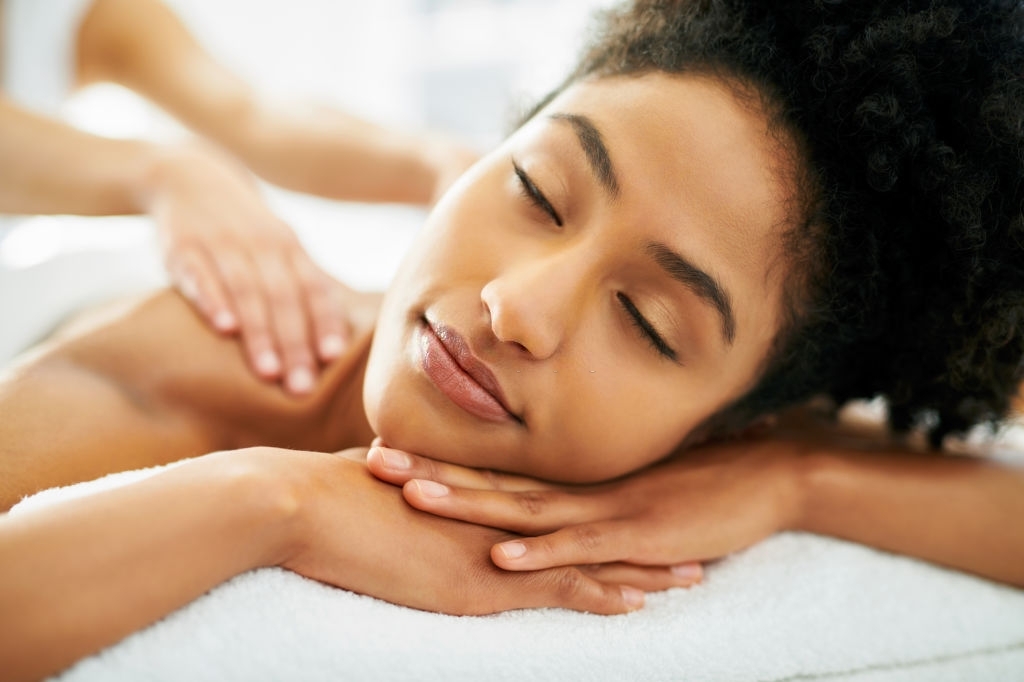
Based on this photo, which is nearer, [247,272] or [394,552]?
[394,552]

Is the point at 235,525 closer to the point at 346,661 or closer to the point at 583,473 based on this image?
the point at 346,661

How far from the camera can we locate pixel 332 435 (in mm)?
993

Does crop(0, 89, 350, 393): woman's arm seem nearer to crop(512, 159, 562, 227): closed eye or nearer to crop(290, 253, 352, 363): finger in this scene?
crop(290, 253, 352, 363): finger

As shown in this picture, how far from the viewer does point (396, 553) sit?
2.20ft

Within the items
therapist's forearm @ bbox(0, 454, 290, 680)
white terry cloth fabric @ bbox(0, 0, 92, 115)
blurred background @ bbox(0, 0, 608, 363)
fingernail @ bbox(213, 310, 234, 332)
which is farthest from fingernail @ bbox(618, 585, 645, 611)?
white terry cloth fabric @ bbox(0, 0, 92, 115)

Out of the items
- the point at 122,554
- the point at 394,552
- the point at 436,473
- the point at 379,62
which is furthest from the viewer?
the point at 379,62

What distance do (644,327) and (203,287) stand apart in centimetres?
56

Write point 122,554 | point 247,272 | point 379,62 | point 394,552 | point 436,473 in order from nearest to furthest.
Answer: point 122,554 → point 394,552 → point 436,473 → point 247,272 → point 379,62

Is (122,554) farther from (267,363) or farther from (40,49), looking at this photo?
(40,49)

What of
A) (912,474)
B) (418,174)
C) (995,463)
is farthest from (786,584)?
(418,174)

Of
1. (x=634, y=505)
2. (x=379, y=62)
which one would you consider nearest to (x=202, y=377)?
(x=634, y=505)

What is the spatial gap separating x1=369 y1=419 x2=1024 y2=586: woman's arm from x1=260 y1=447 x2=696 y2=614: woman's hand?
5 cm

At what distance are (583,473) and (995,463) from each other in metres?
0.53

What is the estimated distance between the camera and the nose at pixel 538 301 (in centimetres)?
71
